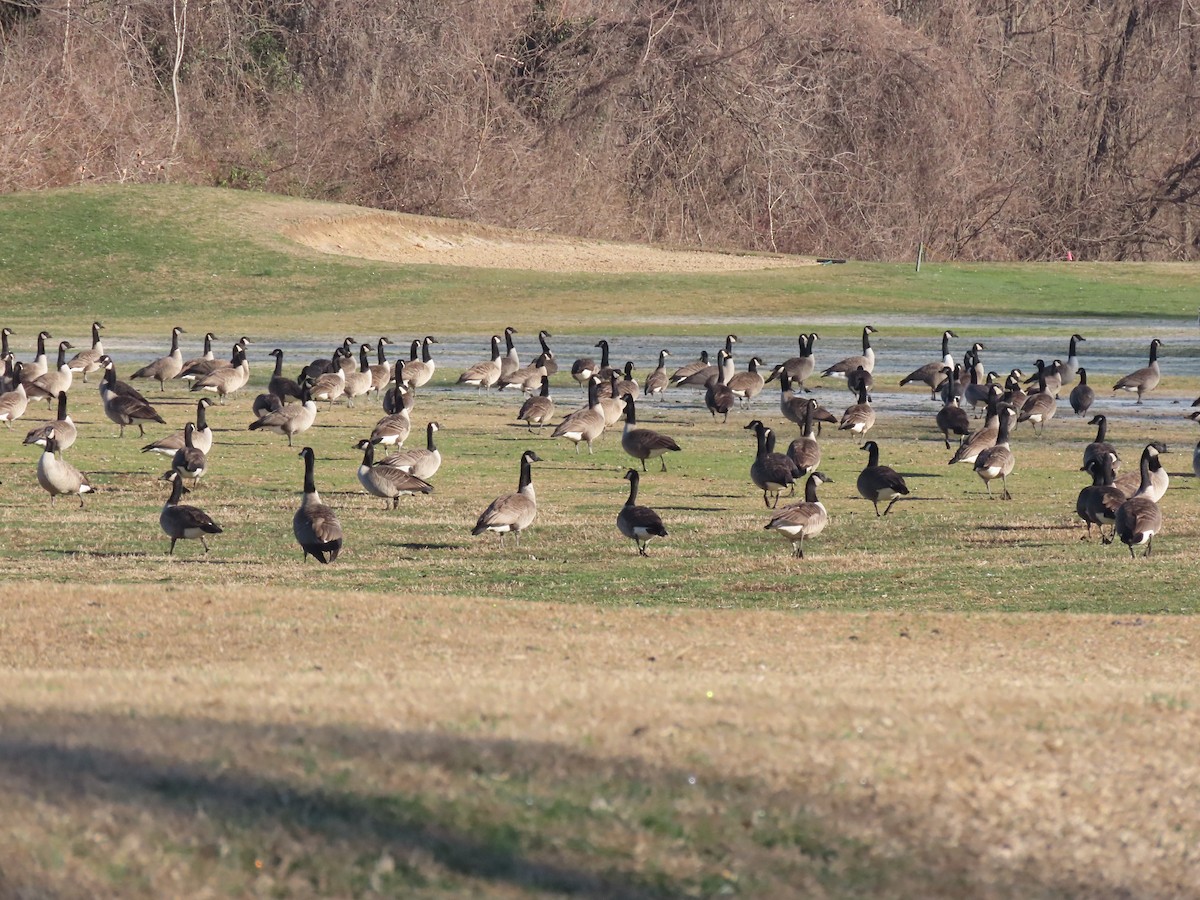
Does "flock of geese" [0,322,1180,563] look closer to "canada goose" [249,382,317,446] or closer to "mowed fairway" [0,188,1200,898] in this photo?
"canada goose" [249,382,317,446]

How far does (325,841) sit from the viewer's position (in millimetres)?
8227

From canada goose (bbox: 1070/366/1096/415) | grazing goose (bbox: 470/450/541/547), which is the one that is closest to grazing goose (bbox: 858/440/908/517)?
grazing goose (bbox: 470/450/541/547)

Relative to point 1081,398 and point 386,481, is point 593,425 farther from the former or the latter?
point 1081,398

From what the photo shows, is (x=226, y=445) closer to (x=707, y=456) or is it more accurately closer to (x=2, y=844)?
(x=707, y=456)

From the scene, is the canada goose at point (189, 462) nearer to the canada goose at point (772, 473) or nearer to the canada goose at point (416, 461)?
the canada goose at point (416, 461)

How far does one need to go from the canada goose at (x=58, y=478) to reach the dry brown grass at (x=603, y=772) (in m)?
10.1

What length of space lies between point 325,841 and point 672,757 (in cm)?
220

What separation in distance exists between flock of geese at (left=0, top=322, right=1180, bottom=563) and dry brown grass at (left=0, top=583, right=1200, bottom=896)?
23.7 feet

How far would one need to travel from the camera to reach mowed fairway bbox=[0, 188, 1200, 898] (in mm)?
8414

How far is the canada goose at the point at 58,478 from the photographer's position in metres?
23.6

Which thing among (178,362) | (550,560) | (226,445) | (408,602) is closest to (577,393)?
(178,362)

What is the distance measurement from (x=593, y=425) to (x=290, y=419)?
5.30 m

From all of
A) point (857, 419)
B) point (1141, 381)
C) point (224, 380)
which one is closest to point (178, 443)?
point (224, 380)

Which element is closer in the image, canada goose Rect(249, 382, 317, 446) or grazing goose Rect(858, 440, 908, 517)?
grazing goose Rect(858, 440, 908, 517)
